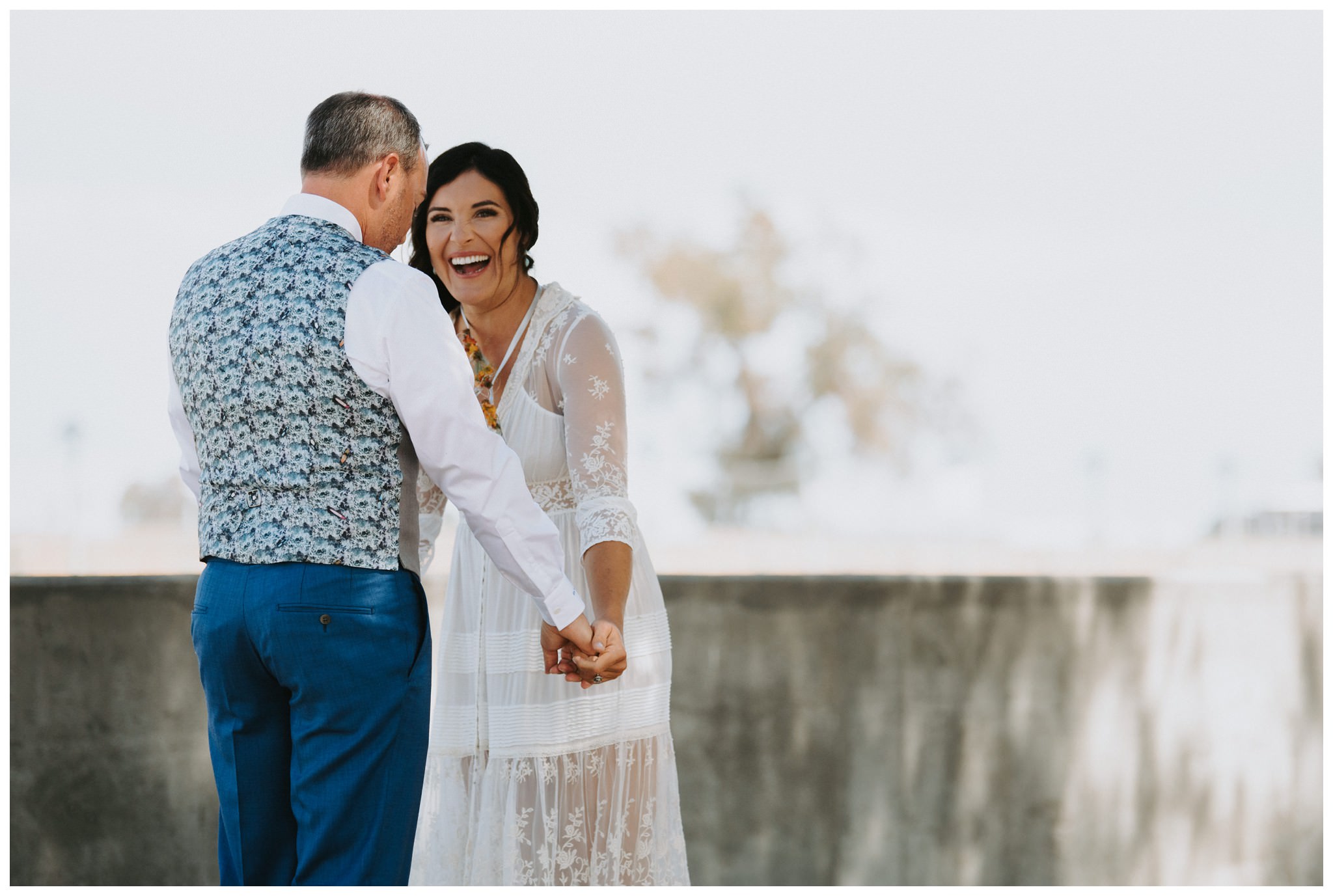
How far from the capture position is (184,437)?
7.59 feet

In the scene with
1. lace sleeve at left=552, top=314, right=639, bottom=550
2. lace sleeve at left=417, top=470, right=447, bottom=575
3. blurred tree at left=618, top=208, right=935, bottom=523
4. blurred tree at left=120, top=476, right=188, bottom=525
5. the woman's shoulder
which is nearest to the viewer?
lace sleeve at left=552, top=314, right=639, bottom=550

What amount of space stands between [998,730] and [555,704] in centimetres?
175

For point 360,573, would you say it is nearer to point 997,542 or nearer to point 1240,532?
point 1240,532

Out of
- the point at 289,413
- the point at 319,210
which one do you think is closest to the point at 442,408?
the point at 289,413

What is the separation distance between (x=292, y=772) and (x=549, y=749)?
71cm

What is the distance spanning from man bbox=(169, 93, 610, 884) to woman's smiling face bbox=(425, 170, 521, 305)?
2.02 ft

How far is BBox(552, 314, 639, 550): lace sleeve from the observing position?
8.27ft

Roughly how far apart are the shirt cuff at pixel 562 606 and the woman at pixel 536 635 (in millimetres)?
278

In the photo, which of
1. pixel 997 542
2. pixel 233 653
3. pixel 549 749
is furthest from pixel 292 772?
pixel 997 542

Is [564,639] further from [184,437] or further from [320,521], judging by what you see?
[184,437]

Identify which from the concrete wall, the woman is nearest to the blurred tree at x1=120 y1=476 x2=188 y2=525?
the concrete wall

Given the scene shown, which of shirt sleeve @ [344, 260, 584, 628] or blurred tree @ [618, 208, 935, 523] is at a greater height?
blurred tree @ [618, 208, 935, 523]

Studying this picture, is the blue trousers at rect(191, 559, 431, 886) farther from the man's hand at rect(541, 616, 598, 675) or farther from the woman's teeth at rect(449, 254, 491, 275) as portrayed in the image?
the woman's teeth at rect(449, 254, 491, 275)

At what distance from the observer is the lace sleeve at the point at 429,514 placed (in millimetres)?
2789
